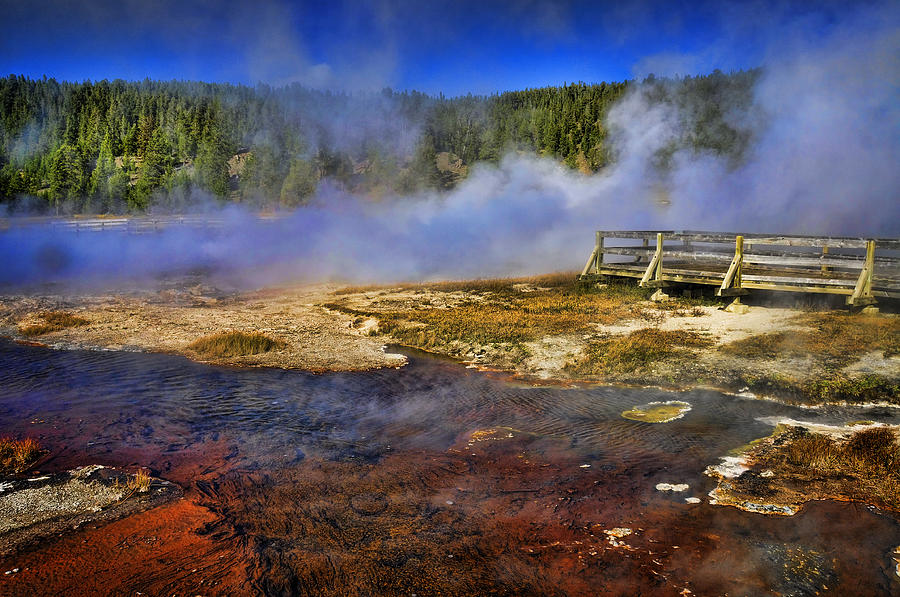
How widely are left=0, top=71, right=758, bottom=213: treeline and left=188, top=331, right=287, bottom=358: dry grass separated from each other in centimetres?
2296

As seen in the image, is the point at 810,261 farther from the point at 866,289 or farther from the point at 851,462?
the point at 851,462

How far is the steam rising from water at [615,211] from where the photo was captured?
85.0 feet

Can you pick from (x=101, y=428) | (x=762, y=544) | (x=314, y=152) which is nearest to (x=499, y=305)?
(x=101, y=428)

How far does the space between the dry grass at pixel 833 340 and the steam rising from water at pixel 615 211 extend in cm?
1335

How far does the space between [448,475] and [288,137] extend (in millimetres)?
50262

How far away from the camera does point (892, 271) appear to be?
1435 centimetres

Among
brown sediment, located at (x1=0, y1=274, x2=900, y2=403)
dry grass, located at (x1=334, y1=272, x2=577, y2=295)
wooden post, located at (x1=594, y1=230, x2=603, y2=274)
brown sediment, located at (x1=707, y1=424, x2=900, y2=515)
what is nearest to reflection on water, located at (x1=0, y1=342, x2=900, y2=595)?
brown sediment, located at (x1=707, y1=424, x2=900, y2=515)

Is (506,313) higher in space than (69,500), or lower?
higher

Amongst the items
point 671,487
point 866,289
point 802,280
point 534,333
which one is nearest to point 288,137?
point 534,333

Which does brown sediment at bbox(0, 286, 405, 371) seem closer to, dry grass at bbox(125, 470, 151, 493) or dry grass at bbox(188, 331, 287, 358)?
dry grass at bbox(188, 331, 287, 358)

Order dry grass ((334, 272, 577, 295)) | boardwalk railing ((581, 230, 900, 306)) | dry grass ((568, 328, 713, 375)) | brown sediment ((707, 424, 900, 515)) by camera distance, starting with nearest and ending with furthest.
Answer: brown sediment ((707, 424, 900, 515)) → dry grass ((568, 328, 713, 375)) → boardwalk railing ((581, 230, 900, 306)) → dry grass ((334, 272, 577, 295))

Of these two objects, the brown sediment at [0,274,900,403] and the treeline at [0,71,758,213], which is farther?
the treeline at [0,71,758,213]

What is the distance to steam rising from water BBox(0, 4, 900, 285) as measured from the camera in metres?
25.9

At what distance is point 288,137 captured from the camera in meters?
52.5
